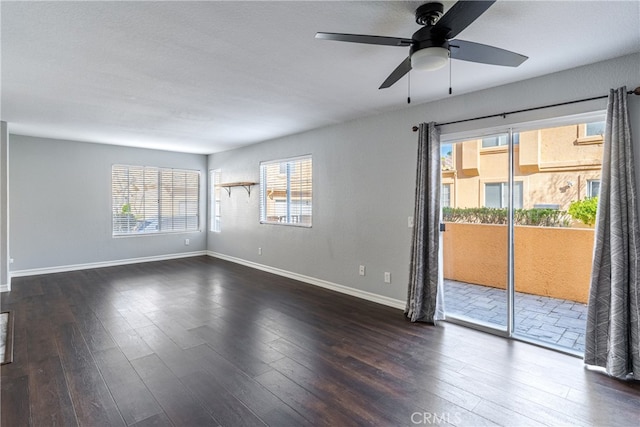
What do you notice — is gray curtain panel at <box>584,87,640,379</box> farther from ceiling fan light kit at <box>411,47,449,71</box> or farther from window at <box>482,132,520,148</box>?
ceiling fan light kit at <box>411,47,449,71</box>

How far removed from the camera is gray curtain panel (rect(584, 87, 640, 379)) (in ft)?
8.00

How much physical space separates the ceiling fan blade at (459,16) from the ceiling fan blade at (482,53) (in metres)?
0.14

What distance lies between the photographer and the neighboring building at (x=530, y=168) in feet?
9.49

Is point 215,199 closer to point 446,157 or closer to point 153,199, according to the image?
point 153,199

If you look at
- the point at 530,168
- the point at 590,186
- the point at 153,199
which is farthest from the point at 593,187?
the point at 153,199

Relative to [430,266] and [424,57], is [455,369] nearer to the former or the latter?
[430,266]

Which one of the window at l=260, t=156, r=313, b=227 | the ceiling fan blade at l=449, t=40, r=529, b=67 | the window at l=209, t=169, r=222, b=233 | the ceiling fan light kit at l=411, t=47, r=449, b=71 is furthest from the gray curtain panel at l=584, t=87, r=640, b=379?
the window at l=209, t=169, r=222, b=233

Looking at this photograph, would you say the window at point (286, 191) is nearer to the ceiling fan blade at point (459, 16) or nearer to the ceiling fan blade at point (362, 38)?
the ceiling fan blade at point (362, 38)

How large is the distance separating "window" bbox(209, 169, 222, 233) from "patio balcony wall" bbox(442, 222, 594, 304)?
5.58m

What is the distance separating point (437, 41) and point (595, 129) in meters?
2.04

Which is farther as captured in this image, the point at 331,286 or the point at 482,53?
the point at 331,286

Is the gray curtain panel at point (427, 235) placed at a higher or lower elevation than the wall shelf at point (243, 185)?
lower

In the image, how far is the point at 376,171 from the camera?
4301 millimetres

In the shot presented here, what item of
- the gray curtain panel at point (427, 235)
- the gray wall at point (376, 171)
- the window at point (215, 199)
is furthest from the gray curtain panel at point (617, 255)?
the window at point (215, 199)
